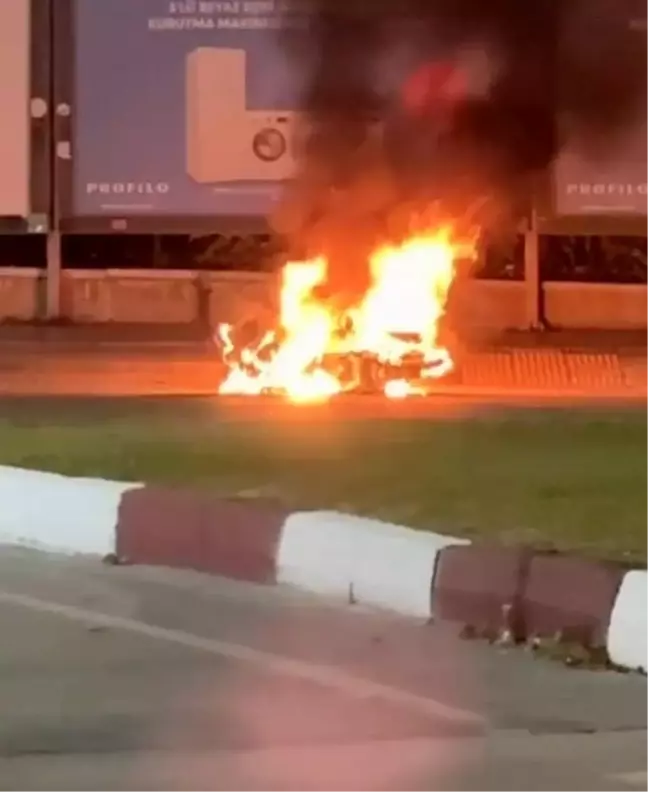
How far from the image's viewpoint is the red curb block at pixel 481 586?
6.06m

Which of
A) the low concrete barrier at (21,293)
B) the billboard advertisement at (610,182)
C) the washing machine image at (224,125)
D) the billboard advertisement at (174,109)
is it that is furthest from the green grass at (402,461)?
the low concrete barrier at (21,293)

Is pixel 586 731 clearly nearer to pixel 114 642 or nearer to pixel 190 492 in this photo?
pixel 114 642

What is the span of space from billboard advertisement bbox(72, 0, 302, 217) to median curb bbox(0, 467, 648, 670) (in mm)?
10124

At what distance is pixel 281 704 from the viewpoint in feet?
17.4

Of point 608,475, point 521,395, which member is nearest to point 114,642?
point 608,475

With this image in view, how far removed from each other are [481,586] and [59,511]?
240cm

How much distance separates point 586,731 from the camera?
5047 mm

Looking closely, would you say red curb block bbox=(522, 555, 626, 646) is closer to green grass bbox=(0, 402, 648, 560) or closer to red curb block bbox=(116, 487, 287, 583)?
green grass bbox=(0, 402, 648, 560)

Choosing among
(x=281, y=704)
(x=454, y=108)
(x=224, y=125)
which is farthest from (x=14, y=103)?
(x=281, y=704)

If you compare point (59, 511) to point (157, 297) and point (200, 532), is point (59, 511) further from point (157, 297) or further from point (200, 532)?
point (157, 297)

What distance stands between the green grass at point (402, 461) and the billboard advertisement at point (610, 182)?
15.0ft

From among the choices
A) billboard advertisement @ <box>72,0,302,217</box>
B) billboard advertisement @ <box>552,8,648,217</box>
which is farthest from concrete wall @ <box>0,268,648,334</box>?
billboard advertisement @ <box>552,8,648,217</box>

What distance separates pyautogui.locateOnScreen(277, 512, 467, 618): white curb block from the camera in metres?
6.48

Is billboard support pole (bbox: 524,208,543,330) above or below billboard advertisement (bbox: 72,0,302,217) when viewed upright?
below
